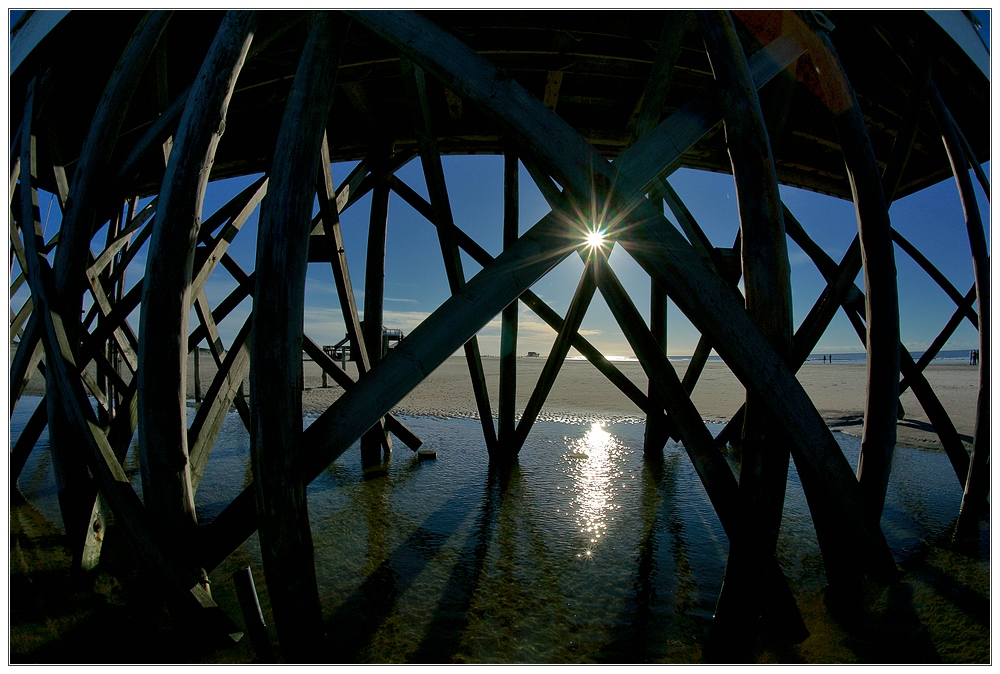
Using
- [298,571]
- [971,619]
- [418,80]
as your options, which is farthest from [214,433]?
[971,619]

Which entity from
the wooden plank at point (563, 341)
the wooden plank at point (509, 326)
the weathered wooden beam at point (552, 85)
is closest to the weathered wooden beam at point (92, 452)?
the wooden plank at point (563, 341)

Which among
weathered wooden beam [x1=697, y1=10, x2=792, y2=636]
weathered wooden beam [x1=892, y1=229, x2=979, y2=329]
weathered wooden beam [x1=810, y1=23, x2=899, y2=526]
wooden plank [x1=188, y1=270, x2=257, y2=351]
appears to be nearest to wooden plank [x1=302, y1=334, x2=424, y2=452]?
wooden plank [x1=188, y1=270, x2=257, y2=351]

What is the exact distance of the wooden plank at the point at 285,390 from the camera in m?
1.41

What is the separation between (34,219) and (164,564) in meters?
2.50

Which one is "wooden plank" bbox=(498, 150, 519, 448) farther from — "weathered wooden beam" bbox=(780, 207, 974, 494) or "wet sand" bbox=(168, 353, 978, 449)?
"wet sand" bbox=(168, 353, 978, 449)

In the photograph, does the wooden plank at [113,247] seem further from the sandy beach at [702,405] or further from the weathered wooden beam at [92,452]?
the sandy beach at [702,405]

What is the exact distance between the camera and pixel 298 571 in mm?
1477

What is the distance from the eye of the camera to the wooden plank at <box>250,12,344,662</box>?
1412 millimetres

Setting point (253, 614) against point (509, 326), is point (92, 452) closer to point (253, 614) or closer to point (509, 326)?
point (253, 614)

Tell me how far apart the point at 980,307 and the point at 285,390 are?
13.7ft

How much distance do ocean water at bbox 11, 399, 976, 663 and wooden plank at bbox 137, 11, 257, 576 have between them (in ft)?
2.68

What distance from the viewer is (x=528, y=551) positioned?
8.74ft

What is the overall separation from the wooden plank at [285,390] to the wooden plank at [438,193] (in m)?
1.49

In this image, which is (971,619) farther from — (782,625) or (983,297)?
(983,297)
